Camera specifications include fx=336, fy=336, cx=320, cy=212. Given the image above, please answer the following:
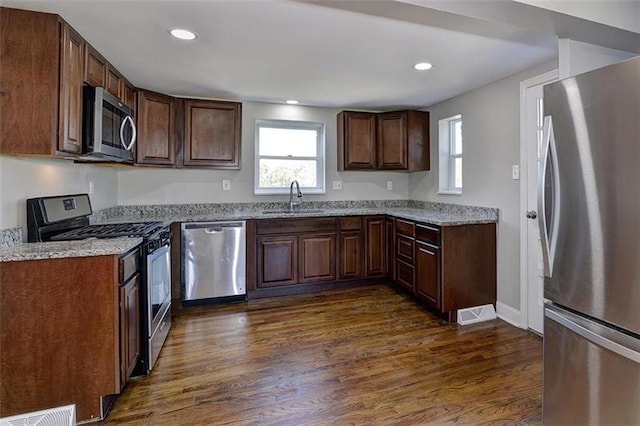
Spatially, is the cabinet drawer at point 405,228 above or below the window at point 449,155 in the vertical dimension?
below

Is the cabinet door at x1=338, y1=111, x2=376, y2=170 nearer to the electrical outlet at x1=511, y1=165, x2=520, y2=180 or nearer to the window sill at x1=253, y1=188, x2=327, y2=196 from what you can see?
the window sill at x1=253, y1=188, x2=327, y2=196

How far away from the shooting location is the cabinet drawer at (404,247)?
3.42 m

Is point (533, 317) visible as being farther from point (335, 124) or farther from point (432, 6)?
point (335, 124)

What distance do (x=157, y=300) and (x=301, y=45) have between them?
6.60 feet

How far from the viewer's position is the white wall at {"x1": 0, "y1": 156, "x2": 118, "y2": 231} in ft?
6.09

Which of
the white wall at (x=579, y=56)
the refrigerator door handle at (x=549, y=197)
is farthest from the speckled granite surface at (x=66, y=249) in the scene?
the white wall at (x=579, y=56)

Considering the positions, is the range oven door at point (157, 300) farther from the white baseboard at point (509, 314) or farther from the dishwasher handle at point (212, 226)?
the white baseboard at point (509, 314)

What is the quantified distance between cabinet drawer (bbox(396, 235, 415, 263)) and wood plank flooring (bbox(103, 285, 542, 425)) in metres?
0.58

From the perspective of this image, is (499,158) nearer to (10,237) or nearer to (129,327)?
(129,327)

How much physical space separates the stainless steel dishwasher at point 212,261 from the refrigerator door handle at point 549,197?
256 cm

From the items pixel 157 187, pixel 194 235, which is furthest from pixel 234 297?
pixel 157 187

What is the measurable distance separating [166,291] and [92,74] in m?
1.60

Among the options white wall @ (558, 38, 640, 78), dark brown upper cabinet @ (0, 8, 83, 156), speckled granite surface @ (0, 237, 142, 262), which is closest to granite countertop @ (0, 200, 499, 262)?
speckled granite surface @ (0, 237, 142, 262)

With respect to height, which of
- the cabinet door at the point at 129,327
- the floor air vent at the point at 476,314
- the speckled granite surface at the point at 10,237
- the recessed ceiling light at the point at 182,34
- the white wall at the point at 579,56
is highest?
the recessed ceiling light at the point at 182,34
